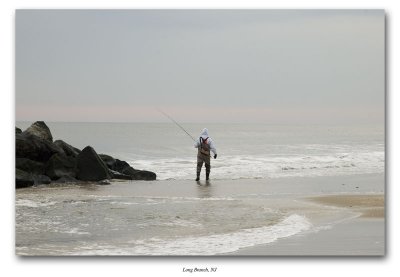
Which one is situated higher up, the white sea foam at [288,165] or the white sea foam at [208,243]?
the white sea foam at [288,165]

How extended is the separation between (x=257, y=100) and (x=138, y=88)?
183 cm

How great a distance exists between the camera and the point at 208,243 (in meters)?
7.81

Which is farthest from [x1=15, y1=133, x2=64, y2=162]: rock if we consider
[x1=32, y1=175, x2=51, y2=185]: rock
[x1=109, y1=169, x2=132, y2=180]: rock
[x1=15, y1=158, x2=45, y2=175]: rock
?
[x1=109, y1=169, x2=132, y2=180]: rock

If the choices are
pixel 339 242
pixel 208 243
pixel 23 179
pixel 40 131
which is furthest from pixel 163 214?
pixel 40 131

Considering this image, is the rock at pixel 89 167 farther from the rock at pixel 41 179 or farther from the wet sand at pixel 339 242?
the wet sand at pixel 339 242

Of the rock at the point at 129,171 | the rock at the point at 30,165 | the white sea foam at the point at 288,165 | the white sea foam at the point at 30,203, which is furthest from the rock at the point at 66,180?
the white sea foam at the point at 288,165

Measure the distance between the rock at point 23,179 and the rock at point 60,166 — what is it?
75 centimetres

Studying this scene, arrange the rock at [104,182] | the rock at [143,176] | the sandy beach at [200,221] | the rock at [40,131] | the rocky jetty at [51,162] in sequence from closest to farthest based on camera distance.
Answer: the sandy beach at [200,221]
the rocky jetty at [51,162]
the rock at [104,182]
the rock at [40,131]
the rock at [143,176]

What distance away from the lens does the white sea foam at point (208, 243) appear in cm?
753

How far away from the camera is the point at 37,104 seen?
8.48m

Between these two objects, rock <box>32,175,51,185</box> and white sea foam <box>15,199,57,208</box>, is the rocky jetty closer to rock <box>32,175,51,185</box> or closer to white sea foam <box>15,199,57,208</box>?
rock <box>32,175,51,185</box>

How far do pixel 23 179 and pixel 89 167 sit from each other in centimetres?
184
